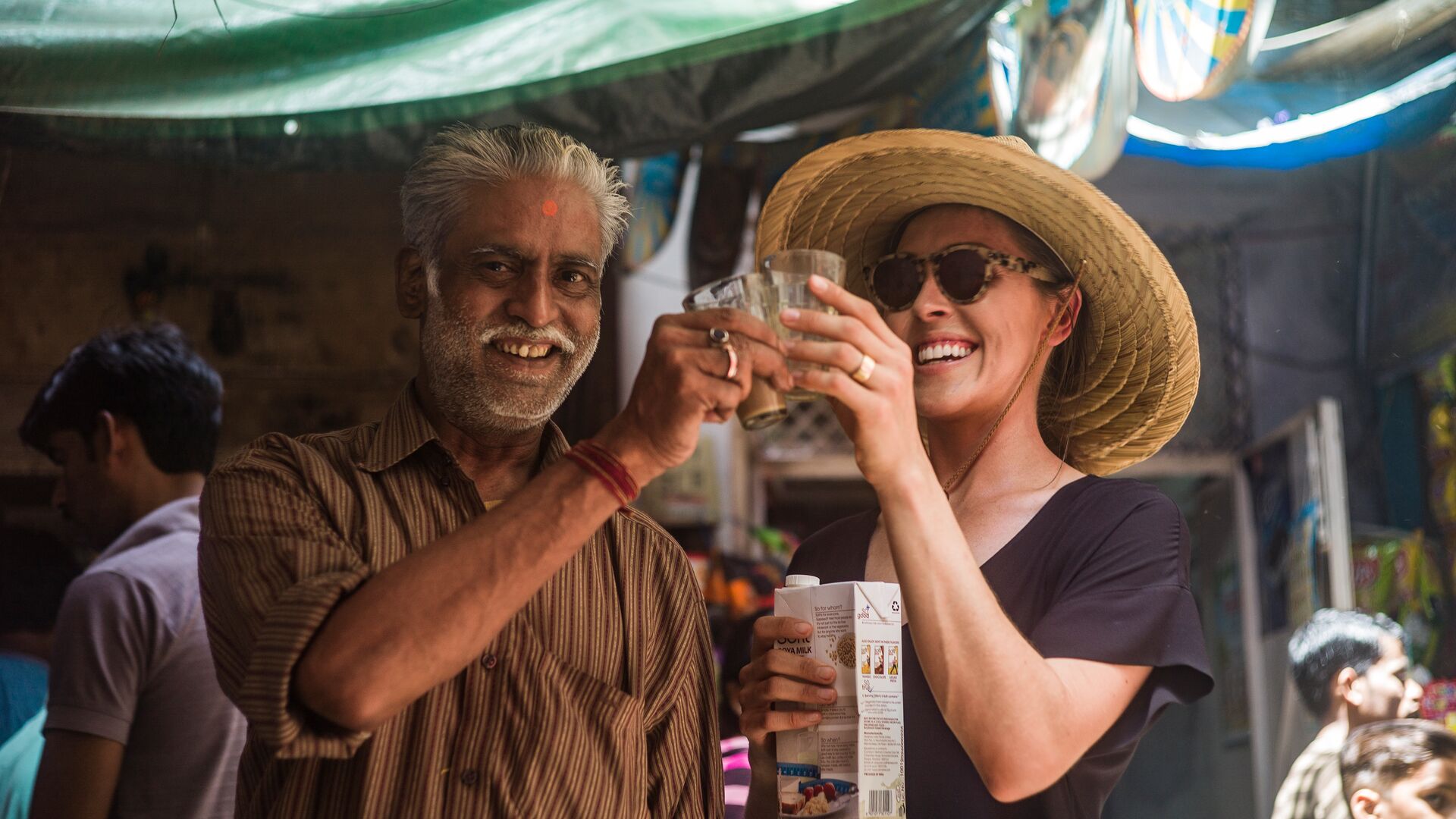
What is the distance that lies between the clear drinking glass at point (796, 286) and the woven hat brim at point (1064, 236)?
0.54 metres

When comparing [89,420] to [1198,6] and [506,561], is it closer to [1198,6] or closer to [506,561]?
[506,561]

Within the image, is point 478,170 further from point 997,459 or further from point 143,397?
point 143,397

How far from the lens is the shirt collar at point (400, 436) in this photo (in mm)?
1787

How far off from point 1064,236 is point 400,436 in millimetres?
1060

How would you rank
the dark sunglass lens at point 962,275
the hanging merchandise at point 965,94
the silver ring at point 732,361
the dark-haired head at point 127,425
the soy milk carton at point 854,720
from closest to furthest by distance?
the silver ring at point 732,361, the soy milk carton at point 854,720, the dark sunglass lens at point 962,275, the dark-haired head at point 127,425, the hanging merchandise at point 965,94

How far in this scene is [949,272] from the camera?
189cm

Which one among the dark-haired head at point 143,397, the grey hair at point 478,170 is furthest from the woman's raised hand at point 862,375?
the dark-haired head at point 143,397

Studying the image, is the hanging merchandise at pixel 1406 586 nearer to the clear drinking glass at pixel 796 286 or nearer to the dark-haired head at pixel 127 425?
the clear drinking glass at pixel 796 286

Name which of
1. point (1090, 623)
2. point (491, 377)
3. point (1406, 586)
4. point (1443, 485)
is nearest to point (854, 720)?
point (1090, 623)

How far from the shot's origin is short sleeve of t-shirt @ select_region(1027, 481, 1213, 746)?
5.46 feet

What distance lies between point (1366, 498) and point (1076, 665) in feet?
8.95

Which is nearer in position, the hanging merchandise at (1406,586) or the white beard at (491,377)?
the white beard at (491,377)

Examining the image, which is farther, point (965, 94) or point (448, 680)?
point (965, 94)

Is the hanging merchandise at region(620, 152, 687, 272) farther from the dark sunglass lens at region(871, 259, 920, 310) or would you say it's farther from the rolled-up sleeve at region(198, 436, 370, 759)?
the rolled-up sleeve at region(198, 436, 370, 759)
